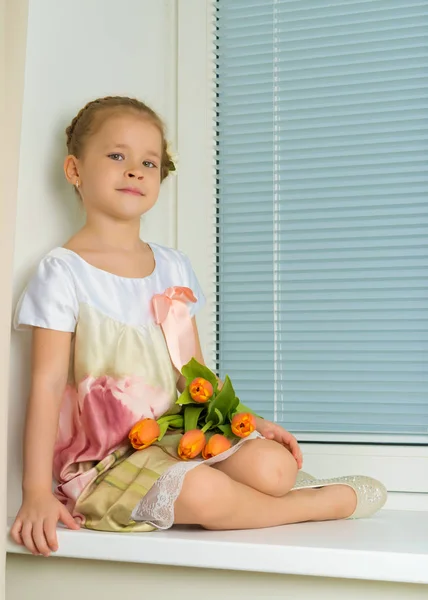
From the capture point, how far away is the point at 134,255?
1.56 metres

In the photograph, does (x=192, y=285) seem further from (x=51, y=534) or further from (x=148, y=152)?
(x=51, y=534)

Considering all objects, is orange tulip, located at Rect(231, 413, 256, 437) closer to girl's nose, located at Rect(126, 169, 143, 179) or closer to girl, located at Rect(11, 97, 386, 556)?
girl, located at Rect(11, 97, 386, 556)

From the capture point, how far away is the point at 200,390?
1.41 meters

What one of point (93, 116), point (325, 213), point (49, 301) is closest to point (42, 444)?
point (49, 301)

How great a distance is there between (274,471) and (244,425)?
3.6 inches

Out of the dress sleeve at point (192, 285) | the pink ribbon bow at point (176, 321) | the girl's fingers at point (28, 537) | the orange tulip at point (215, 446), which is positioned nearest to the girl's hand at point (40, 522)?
the girl's fingers at point (28, 537)

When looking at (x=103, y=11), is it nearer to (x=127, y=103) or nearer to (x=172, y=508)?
(x=127, y=103)

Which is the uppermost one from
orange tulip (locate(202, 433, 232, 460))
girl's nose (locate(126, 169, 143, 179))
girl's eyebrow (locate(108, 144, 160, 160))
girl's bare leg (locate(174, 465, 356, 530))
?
girl's eyebrow (locate(108, 144, 160, 160))

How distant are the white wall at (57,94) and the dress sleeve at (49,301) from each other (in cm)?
7

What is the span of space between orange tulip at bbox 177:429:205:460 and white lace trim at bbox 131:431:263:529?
0.04 metres

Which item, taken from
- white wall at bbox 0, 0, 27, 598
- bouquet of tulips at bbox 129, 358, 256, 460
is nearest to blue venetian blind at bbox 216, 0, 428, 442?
bouquet of tulips at bbox 129, 358, 256, 460

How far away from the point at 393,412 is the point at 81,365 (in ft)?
2.15

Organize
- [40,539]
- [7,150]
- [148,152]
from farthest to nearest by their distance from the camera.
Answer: [148,152], [40,539], [7,150]

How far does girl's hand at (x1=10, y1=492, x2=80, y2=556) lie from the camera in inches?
48.6
